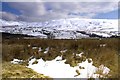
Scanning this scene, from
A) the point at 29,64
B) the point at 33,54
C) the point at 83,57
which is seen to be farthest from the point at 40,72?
the point at 33,54

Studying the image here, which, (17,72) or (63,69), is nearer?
(17,72)

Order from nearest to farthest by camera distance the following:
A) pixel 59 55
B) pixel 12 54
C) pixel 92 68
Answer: pixel 92 68
pixel 59 55
pixel 12 54

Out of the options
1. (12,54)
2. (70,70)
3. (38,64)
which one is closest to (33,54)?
(12,54)

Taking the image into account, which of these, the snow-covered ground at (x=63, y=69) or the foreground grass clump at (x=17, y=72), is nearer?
the snow-covered ground at (x=63, y=69)

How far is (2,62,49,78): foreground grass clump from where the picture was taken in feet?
36.3

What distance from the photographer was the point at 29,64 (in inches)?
536

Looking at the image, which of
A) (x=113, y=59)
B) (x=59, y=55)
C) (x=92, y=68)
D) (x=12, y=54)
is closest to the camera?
(x=92, y=68)

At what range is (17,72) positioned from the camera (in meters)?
11.8

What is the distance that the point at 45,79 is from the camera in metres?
10.3

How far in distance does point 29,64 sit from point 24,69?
127 cm

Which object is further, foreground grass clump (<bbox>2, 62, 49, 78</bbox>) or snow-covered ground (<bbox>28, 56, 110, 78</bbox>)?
foreground grass clump (<bbox>2, 62, 49, 78</bbox>)

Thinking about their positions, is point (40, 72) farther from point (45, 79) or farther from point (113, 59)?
point (113, 59)

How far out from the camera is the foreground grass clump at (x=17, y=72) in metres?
11.1

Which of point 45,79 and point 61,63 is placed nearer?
point 45,79
